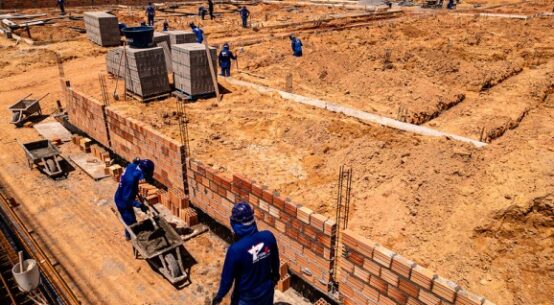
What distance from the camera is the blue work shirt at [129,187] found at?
16.5 ft

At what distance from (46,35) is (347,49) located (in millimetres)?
15282

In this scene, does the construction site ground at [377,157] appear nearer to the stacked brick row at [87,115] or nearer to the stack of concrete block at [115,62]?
the stack of concrete block at [115,62]

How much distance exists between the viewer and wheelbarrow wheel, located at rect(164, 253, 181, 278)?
15.8 ft

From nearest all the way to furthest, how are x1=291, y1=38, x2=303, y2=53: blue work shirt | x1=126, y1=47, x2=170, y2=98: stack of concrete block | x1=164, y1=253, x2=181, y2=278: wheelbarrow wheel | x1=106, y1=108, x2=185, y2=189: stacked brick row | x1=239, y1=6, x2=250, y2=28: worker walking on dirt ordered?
x1=164, y1=253, x2=181, y2=278: wheelbarrow wheel < x1=106, y1=108, x2=185, y2=189: stacked brick row < x1=126, y1=47, x2=170, y2=98: stack of concrete block < x1=291, y1=38, x2=303, y2=53: blue work shirt < x1=239, y1=6, x2=250, y2=28: worker walking on dirt

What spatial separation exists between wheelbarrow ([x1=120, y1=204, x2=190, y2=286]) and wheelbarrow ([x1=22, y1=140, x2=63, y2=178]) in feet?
10.4

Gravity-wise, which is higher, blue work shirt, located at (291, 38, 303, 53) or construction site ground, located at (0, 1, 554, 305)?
blue work shirt, located at (291, 38, 303, 53)

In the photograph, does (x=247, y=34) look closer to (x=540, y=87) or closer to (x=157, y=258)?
(x=540, y=87)

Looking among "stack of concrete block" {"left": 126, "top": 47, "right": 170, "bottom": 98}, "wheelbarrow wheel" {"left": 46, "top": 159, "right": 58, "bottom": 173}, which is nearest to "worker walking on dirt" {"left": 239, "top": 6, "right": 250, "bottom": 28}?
"stack of concrete block" {"left": 126, "top": 47, "right": 170, "bottom": 98}

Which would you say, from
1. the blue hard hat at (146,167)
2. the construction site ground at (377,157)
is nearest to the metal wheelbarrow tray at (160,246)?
the construction site ground at (377,157)

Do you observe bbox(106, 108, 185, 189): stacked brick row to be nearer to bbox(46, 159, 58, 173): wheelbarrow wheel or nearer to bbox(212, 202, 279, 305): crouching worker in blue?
bbox(46, 159, 58, 173): wheelbarrow wheel

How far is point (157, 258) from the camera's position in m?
5.20

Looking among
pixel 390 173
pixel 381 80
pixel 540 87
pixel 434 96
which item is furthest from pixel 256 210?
pixel 540 87

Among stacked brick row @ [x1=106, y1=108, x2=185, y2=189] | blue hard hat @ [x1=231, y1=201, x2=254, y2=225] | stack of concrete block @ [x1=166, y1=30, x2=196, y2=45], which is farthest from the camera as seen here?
stack of concrete block @ [x1=166, y1=30, x2=196, y2=45]

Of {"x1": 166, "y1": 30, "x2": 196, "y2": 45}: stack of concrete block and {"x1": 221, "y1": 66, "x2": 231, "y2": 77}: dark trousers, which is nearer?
{"x1": 221, "y1": 66, "x2": 231, "y2": 77}: dark trousers
